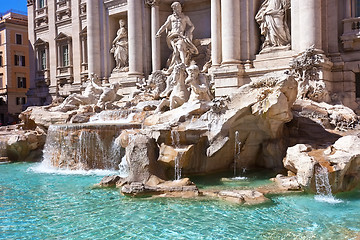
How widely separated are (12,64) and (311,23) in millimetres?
29957

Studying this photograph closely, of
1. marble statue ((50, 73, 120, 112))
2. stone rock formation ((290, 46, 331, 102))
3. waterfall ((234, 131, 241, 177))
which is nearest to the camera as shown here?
waterfall ((234, 131, 241, 177))

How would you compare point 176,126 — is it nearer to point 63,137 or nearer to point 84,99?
point 63,137

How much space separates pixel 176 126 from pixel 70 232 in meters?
4.10

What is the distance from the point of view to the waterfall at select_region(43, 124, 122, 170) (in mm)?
9820

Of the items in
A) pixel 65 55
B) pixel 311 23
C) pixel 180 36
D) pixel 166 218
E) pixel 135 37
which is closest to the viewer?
pixel 166 218

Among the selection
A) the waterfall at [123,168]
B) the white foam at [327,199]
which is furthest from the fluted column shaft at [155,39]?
the white foam at [327,199]

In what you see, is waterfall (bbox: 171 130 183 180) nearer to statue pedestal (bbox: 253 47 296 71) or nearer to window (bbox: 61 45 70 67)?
statue pedestal (bbox: 253 47 296 71)

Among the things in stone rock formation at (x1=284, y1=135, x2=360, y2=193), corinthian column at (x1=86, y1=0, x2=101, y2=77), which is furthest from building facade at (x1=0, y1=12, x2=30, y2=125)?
stone rock formation at (x1=284, y1=135, x2=360, y2=193)

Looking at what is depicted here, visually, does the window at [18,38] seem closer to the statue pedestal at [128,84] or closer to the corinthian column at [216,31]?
the statue pedestal at [128,84]

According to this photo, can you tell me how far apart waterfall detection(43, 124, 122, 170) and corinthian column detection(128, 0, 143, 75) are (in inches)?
274

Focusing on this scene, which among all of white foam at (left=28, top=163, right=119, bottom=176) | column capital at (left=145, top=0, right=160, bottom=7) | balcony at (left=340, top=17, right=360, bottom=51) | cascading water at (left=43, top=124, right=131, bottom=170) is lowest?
white foam at (left=28, top=163, right=119, bottom=176)

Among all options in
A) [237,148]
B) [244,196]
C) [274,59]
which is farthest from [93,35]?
[244,196]

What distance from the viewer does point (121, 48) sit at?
18281mm

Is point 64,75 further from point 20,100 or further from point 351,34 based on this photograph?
point 351,34
